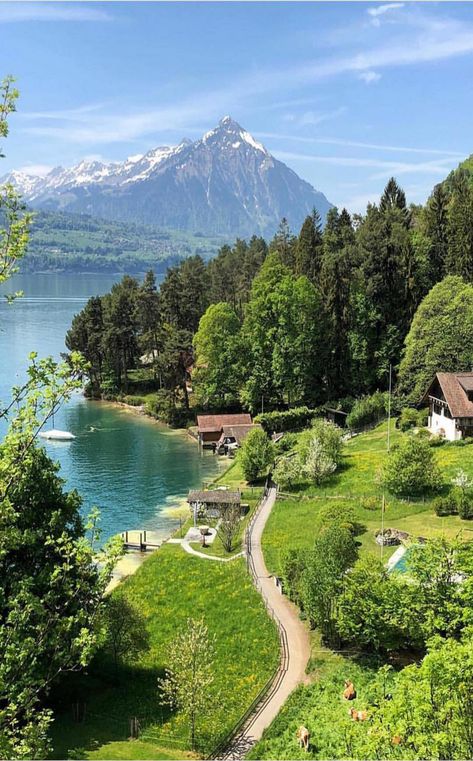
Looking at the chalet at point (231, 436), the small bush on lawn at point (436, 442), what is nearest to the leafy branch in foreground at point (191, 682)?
the small bush on lawn at point (436, 442)

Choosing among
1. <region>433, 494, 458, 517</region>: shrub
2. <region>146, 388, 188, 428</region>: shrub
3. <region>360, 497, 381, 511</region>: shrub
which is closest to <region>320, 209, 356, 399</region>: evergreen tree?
<region>146, 388, 188, 428</region>: shrub

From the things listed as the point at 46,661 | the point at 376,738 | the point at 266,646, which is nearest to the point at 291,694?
the point at 266,646

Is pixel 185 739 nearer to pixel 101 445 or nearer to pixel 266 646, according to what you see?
pixel 266 646

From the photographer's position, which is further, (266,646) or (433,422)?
(433,422)

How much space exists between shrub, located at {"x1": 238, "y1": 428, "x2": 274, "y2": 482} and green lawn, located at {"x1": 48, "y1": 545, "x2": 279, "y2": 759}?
1700cm

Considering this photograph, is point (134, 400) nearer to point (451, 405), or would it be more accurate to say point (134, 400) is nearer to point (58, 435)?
point (58, 435)

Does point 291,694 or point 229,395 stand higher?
point 229,395

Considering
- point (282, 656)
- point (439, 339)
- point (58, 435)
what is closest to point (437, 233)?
point (439, 339)

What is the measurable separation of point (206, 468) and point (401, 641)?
136ft

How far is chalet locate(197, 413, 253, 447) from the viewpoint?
79.8m

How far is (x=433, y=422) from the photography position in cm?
6500

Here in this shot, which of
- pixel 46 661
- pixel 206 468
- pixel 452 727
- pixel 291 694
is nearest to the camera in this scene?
pixel 452 727

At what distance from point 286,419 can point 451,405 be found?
24386 mm

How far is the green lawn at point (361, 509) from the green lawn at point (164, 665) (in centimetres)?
477
